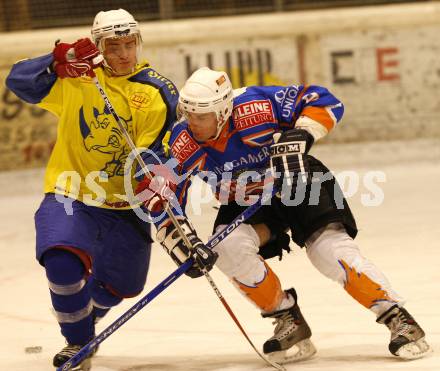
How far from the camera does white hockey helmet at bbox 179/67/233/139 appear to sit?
11.5 ft

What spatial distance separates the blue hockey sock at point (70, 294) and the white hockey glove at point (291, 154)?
76 cm

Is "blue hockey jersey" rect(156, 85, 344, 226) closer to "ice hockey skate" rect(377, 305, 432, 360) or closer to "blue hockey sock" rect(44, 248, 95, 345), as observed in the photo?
"blue hockey sock" rect(44, 248, 95, 345)

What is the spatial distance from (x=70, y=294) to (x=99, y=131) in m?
0.63

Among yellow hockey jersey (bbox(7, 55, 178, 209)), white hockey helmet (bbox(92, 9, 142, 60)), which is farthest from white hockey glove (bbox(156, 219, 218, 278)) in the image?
white hockey helmet (bbox(92, 9, 142, 60))

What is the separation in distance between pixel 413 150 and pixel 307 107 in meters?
4.62

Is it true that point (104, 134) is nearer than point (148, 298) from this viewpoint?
No

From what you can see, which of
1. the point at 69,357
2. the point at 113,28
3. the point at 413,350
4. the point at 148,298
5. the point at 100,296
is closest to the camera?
the point at 413,350

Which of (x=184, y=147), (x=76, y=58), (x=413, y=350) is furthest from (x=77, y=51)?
(x=413, y=350)

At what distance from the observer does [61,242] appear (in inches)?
142

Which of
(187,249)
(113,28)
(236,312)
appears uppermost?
(113,28)

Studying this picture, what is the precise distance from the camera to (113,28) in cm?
387

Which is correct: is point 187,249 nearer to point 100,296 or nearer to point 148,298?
point 148,298

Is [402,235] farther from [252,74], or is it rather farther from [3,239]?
[252,74]

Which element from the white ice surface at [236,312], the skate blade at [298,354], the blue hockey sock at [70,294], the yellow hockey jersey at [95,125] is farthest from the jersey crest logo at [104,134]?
the skate blade at [298,354]
